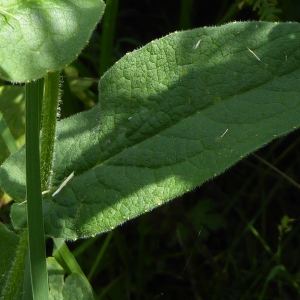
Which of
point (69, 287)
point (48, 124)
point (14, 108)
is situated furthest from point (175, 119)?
point (14, 108)

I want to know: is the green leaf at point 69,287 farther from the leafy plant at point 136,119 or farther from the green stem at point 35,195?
the green stem at point 35,195

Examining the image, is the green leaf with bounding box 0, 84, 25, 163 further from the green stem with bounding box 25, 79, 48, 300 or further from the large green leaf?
the green stem with bounding box 25, 79, 48, 300

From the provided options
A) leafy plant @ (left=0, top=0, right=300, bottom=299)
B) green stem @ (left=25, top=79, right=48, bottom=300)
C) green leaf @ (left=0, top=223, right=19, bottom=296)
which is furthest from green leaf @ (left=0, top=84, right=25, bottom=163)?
green stem @ (left=25, top=79, right=48, bottom=300)

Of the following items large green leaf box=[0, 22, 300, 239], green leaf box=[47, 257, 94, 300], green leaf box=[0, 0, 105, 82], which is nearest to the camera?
green leaf box=[0, 0, 105, 82]

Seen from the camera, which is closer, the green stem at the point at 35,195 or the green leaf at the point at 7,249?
the green stem at the point at 35,195

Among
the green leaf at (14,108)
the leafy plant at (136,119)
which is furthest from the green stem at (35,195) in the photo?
the green leaf at (14,108)

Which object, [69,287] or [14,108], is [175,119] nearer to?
[69,287]

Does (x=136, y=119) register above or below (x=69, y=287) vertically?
above

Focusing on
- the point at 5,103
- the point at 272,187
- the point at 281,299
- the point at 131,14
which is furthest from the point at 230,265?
the point at 131,14
